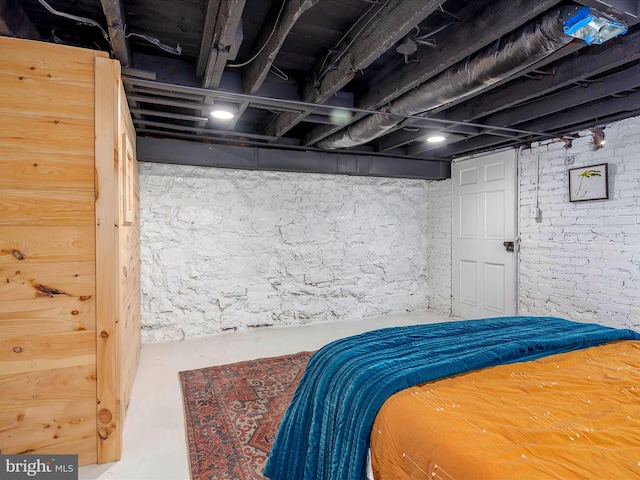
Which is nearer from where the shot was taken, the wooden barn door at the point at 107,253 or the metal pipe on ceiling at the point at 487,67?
the metal pipe on ceiling at the point at 487,67

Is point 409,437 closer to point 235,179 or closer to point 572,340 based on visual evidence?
point 572,340

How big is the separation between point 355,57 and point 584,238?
112 inches

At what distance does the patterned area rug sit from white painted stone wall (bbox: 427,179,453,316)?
2536mm

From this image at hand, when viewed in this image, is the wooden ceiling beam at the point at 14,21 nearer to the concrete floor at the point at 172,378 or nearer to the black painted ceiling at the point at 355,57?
the black painted ceiling at the point at 355,57

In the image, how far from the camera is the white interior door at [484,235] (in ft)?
13.2

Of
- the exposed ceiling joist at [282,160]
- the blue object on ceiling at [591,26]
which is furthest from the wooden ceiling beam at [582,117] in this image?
the blue object on ceiling at [591,26]

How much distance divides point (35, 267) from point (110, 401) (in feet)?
2.56

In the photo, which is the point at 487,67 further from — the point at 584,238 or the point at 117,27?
the point at 584,238

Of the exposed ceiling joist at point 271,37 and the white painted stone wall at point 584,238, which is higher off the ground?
the exposed ceiling joist at point 271,37

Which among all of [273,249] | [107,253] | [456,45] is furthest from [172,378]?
[456,45]

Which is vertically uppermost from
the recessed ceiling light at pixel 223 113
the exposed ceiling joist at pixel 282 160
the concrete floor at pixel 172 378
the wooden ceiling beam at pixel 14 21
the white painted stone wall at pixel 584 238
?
the wooden ceiling beam at pixel 14 21

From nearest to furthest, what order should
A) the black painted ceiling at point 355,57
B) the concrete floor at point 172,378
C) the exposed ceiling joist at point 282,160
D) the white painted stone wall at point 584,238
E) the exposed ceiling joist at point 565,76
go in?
the black painted ceiling at point 355,57, the concrete floor at point 172,378, the exposed ceiling joist at point 565,76, the white painted stone wall at point 584,238, the exposed ceiling joist at point 282,160

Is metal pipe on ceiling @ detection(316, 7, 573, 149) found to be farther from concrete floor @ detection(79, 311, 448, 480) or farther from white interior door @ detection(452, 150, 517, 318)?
concrete floor @ detection(79, 311, 448, 480)

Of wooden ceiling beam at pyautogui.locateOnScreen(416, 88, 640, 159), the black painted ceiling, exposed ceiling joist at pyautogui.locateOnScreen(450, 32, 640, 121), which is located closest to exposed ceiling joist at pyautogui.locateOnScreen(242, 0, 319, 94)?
the black painted ceiling
